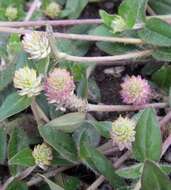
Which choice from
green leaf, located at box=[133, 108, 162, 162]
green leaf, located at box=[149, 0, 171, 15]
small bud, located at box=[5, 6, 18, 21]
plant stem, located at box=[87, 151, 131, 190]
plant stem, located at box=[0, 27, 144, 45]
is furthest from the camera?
small bud, located at box=[5, 6, 18, 21]

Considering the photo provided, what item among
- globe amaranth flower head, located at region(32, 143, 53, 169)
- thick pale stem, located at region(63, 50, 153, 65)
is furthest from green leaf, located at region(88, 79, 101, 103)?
globe amaranth flower head, located at region(32, 143, 53, 169)

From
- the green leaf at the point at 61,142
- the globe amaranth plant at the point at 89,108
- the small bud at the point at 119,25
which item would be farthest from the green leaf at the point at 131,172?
the small bud at the point at 119,25

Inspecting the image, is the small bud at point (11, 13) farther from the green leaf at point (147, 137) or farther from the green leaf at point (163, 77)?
the green leaf at point (147, 137)

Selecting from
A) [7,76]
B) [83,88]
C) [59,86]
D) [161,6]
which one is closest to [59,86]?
[59,86]

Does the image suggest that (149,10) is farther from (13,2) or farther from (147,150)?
(147,150)

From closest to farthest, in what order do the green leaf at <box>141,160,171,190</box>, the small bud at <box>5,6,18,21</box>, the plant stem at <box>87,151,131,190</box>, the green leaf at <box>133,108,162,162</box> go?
the green leaf at <box>141,160,171,190</box> → the green leaf at <box>133,108,162,162</box> → the plant stem at <box>87,151,131,190</box> → the small bud at <box>5,6,18,21</box>

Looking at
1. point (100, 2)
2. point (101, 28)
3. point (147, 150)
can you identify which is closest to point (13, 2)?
point (100, 2)

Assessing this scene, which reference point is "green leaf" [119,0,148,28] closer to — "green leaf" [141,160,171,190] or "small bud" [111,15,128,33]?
"small bud" [111,15,128,33]

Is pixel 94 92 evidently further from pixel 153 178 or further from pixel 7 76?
pixel 153 178
